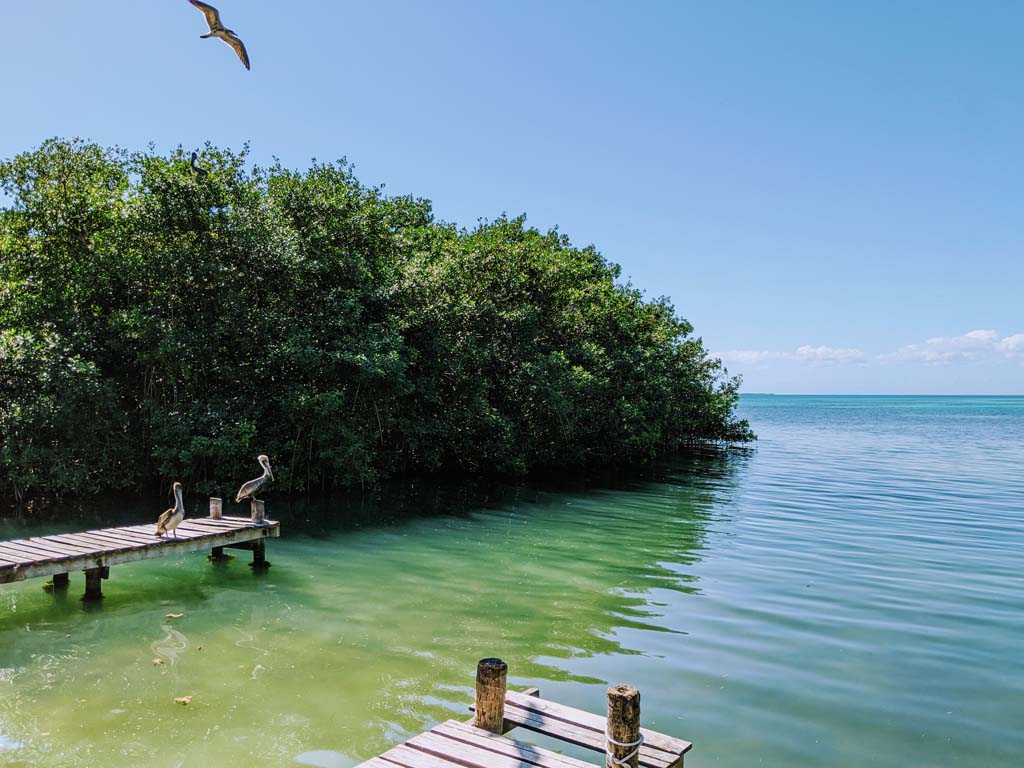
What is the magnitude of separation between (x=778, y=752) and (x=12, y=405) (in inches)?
697

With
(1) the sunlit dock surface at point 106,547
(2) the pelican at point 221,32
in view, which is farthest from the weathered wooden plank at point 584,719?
(1) the sunlit dock surface at point 106,547

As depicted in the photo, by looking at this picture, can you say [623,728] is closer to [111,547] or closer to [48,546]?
[111,547]

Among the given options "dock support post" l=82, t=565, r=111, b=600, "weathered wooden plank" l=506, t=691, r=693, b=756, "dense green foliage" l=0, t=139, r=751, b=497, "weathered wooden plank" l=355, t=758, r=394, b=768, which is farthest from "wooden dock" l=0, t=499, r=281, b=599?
"weathered wooden plank" l=506, t=691, r=693, b=756

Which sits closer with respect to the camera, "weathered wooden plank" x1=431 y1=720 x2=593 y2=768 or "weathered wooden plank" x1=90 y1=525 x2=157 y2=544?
"weathered wooden plank" x1=431 y1=720 x2=593 y2=768

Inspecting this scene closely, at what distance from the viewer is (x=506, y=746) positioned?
5527 millimetres

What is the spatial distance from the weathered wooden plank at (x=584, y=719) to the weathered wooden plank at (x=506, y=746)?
433 millimetres

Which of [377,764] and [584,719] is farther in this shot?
[584,719]

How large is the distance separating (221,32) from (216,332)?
1296cm

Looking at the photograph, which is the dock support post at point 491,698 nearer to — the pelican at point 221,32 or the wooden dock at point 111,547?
the pelican at point 221,32

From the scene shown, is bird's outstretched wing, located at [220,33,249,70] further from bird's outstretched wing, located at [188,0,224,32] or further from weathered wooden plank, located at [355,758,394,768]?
weathered wooden plank, located at [355,758,394,768]

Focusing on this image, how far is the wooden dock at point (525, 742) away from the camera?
17.2 ft

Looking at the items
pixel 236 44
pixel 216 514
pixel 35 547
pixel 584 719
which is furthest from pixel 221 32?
pixel 216 514

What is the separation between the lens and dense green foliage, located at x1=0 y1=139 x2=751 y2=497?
1788cm

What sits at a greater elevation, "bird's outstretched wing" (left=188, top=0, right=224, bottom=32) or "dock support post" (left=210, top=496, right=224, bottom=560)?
"bird's outstretched wing" (left=188, top=0, right=224, bottom=32)
